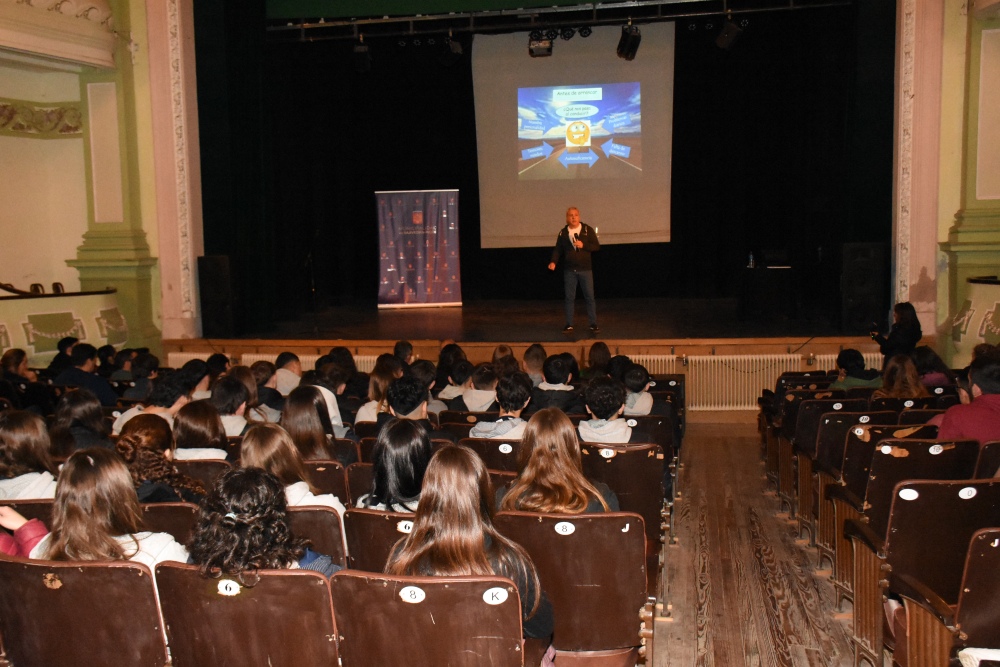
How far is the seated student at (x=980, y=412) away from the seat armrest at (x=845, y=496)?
19.2 inches

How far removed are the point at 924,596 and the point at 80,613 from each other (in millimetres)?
2170

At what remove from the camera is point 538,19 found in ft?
33.6

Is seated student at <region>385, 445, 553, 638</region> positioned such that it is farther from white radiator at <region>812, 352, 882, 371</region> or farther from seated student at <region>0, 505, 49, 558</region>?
white radiator at <region>812, 352, 882, 371</region>

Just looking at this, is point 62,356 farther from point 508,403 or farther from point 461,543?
point 461,543

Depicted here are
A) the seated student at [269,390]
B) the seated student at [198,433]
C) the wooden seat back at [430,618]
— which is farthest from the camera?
the seated student at [269,390]

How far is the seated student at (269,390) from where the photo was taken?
16.3ft

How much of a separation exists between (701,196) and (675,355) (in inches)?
191

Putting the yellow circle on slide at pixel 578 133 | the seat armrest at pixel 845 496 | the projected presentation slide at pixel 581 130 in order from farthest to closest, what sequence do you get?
the yellow circle on slide at pixel 578 133 → the projected presentation slide at pixel 581 130 → the seat armrest at pixel 845 496

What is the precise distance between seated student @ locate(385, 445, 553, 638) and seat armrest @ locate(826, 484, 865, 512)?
1.56 m

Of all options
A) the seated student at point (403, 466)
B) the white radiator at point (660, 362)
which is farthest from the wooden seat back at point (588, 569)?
the white radiator at point (660, 362)

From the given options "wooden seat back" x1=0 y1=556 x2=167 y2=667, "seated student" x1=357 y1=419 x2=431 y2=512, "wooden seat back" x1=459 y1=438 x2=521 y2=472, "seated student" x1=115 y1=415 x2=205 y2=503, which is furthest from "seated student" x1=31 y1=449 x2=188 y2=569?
"wooden seat back" x1=459 y1=438 x2=521 y2=472

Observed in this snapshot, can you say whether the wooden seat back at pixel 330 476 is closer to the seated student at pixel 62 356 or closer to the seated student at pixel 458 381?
the seated student at pixel 458 381

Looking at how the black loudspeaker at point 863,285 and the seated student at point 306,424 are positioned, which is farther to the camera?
the black loudspeaker at point 863,285

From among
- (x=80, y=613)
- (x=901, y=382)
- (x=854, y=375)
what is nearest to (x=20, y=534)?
(x=80, y=613)
